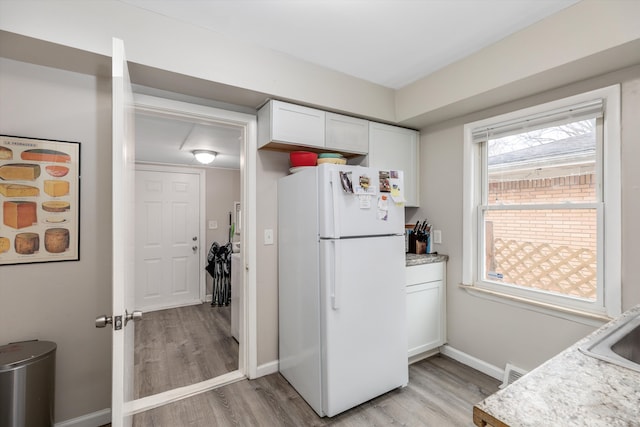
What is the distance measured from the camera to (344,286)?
1.92m

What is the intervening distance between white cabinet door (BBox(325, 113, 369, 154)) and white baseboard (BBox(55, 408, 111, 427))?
2285 mm

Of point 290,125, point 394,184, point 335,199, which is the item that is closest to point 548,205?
point 394,184

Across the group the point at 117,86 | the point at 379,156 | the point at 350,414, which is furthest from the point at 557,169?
the point at 117,86

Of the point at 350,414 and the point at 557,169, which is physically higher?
the point at 557,169

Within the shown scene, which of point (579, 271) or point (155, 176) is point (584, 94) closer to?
point (579, 271)

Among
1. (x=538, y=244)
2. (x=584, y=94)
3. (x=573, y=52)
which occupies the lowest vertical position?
(x=538, y=244)

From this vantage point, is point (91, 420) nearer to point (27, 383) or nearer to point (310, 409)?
point (27, 383)

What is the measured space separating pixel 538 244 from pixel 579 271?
29 centimetres

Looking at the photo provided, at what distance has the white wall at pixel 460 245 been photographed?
174 cm

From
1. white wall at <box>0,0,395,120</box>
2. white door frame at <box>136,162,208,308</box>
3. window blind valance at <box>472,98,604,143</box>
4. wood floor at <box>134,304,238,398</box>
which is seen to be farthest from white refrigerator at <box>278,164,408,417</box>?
white door frame at <box>136,162,208,308</box>

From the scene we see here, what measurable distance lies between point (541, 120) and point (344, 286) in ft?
5.91

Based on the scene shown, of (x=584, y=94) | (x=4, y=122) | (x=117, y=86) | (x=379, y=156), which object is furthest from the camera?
(x=379, y=156)

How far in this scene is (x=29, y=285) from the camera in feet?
5.38

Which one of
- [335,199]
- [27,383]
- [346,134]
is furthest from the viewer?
[346,134]
